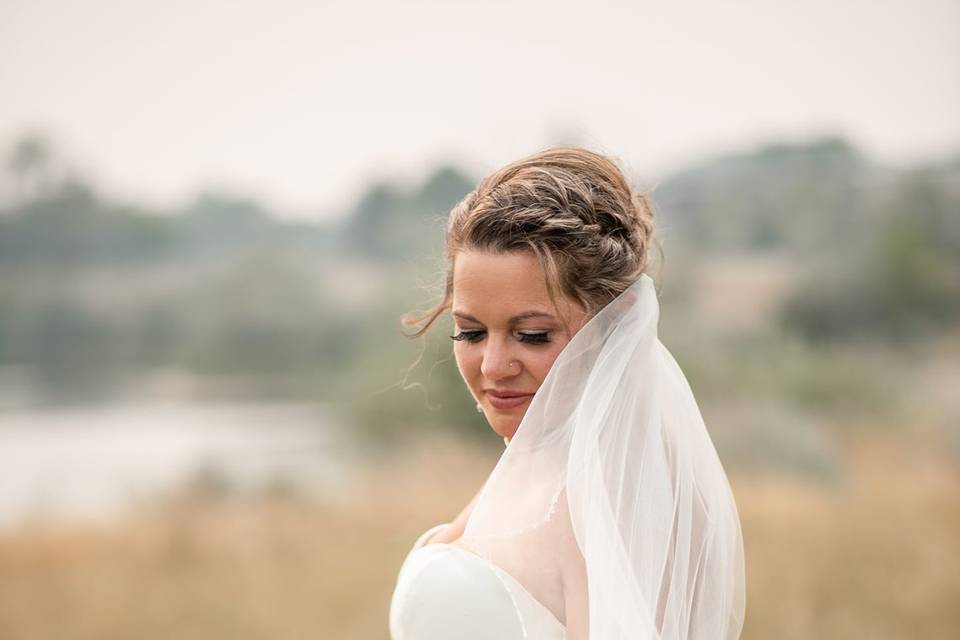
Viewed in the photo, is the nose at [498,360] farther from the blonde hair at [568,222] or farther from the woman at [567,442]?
the blonde hair at [568,222]

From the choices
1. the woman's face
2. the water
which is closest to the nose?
the woman's face

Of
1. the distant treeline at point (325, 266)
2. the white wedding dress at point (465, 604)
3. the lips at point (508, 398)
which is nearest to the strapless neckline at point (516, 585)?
the white wedding dress at point (465, 604)

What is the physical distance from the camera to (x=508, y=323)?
2.02 metres

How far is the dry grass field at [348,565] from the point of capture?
6918 millimetres

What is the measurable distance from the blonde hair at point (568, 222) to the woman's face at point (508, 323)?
2 cm

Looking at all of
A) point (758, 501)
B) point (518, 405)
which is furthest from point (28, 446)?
point (518, 405)

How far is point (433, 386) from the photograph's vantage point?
43.5 ft

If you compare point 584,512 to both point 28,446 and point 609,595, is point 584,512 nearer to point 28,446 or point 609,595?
point 609,595

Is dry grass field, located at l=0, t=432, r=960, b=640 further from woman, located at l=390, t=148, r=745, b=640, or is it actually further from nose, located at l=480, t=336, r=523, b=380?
nose, located at l=480, t=336, r=523, b=380

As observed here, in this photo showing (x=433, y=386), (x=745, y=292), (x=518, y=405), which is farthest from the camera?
(x=745, y=292)

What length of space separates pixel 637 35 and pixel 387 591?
81.0 feet

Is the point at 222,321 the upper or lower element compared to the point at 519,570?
lower

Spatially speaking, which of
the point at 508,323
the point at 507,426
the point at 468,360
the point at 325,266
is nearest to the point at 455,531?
the point at 507,426

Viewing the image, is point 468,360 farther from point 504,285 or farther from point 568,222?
point 568,222
